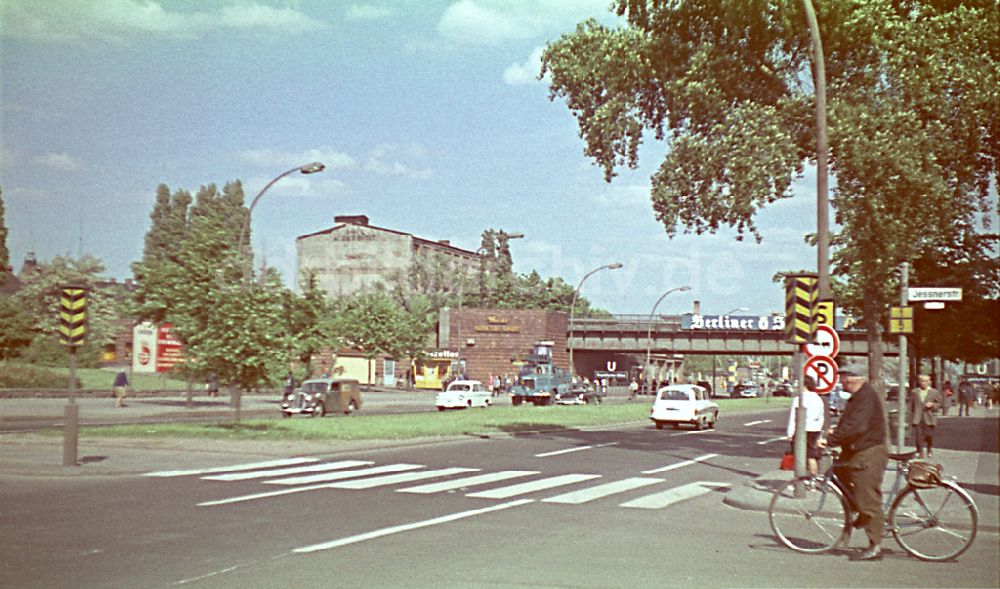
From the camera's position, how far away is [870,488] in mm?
9172

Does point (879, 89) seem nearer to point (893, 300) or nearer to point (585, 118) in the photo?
point (585, 118)

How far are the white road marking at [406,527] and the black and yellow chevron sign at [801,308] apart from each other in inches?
167

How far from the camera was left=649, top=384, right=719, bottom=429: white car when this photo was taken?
3459cm

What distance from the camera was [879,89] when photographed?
65.1ft

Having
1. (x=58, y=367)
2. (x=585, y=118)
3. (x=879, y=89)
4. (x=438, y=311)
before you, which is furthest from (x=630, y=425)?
(x=438, y=311)

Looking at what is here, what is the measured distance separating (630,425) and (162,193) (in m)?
54.1

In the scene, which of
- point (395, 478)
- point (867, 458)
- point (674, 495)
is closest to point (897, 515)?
point (867, 458)

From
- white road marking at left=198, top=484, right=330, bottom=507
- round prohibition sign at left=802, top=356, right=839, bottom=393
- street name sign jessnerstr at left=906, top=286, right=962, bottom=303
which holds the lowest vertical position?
white road marking at left=198, top=484, right=330, bottom=507

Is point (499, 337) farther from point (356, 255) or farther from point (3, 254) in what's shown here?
point (3, 254)

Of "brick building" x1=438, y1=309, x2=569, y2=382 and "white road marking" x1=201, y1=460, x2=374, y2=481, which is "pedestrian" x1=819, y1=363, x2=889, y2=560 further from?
"brick building" x1=438, y1=309, x2=569, y2=382

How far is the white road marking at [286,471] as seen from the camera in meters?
15.8

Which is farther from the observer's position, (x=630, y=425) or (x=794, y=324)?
(x=630, y=425)

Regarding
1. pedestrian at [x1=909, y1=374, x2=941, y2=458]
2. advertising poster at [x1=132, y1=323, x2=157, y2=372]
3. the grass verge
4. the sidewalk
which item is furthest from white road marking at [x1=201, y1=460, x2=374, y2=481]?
advertising poster at [x1=132, y1=323, x2=157, y2=372]

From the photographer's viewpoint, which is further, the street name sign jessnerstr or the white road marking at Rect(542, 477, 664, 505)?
the street name sign jessnerstr
